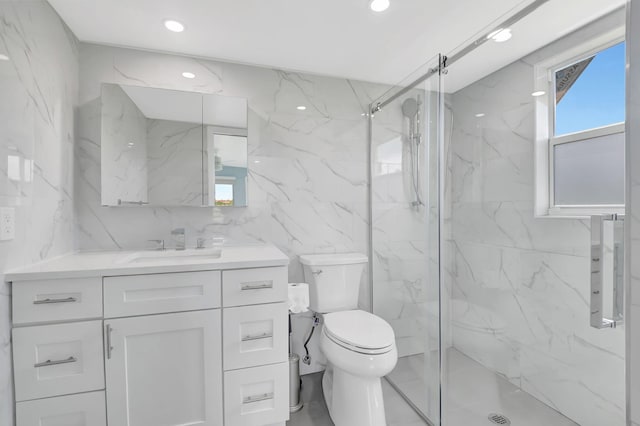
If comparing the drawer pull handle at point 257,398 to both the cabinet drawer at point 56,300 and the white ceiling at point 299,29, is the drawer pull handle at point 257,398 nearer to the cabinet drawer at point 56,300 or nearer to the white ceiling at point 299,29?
the cabinet drawer at point 56,300

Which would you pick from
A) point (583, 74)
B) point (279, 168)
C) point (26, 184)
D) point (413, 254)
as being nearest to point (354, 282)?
point (413, 254)

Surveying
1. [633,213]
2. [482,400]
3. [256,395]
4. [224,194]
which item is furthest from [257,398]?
[633,213]

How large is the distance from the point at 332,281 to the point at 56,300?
1.39m

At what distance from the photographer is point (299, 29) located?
167 centimetres

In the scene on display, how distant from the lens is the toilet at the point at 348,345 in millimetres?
1509

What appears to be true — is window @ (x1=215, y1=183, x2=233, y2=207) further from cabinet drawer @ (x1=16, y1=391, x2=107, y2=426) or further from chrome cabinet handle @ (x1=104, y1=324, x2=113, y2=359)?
cabinet drawer @ (x1=16, y1=391, x2=107, y2=426)

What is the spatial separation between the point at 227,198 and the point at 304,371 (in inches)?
52.9

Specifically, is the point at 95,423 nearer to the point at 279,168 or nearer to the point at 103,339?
the point at 103,339

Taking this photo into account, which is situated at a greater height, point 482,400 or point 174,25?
point 174,25

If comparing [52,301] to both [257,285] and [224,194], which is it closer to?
[257,285]

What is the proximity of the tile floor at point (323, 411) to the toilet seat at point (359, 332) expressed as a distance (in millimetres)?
515

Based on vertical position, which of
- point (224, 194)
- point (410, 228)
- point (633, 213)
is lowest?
point (410, 228)

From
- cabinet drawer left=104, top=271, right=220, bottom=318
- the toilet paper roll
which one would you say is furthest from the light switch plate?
the toilet paper roll

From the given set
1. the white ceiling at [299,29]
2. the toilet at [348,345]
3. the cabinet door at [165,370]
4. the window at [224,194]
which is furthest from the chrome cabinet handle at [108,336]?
the white ceiling at [299,29]
